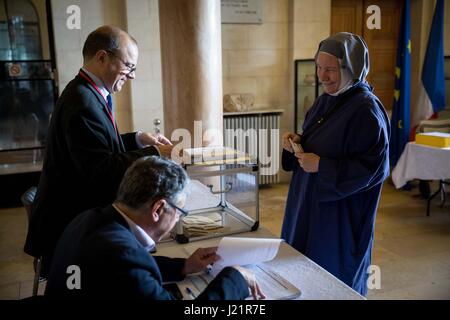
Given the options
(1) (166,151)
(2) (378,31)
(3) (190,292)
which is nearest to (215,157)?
(1) (166,151)

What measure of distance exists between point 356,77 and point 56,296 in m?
1.41

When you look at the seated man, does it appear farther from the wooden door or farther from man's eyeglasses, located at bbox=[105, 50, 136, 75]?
the wooden door

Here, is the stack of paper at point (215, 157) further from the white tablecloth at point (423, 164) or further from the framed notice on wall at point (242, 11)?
the framed notice on wall at point (242, 11)

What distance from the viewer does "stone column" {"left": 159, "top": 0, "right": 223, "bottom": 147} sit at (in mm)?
3363

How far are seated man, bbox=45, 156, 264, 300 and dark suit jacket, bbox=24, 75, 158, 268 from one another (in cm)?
34

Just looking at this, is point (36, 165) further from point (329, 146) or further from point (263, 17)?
point (329, 146)

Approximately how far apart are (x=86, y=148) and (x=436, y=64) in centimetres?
487

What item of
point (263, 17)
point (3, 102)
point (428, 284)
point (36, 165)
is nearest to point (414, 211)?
point (428, 284)

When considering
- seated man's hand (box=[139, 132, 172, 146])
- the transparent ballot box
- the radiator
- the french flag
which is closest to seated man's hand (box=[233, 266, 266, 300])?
the transparent ballot box

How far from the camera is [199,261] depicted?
1.47 meters

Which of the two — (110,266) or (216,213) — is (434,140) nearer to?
(216,213)

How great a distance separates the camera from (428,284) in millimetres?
3021

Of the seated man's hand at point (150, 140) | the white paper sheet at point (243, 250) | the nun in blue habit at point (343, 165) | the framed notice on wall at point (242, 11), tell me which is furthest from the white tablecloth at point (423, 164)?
the white paper sheet at point (243, 250)

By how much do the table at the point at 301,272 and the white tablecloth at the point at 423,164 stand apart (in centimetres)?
295
